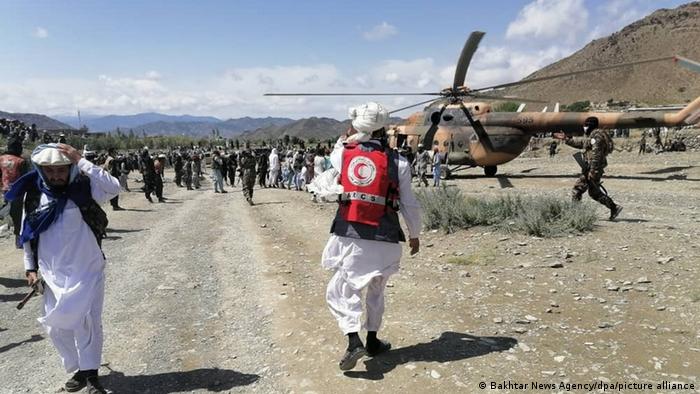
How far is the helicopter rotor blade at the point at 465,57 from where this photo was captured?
15.0m

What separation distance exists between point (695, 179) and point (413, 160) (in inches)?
360

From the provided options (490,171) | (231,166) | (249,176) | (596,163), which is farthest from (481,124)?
(231,166)

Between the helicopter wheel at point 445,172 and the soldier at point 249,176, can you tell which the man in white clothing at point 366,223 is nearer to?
the soldier at point 249,176

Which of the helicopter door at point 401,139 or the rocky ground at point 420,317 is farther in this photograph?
the helicopter door at point 401,139

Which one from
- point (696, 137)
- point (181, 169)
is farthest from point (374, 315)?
point (696, 137)

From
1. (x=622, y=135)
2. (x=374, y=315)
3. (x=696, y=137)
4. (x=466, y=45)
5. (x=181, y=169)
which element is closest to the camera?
(x=374, y=315)

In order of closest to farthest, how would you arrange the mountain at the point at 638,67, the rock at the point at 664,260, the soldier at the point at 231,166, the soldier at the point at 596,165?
1. the rock at the point at 664,260
2. the soldier at the point at 596,165
3. the soldier at the point at 231,166
4. the mountain at the point at 638,67

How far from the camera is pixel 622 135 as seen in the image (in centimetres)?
3744

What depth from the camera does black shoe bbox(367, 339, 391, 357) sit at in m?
4.03

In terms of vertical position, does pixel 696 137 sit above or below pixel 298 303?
above

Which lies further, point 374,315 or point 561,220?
point 561,220

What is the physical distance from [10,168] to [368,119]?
20.9 ft

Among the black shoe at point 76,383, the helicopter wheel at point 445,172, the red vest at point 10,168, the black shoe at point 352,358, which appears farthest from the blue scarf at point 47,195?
the helicopter wheel at point 445,172

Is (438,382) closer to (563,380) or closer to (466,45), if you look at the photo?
(563,380)
